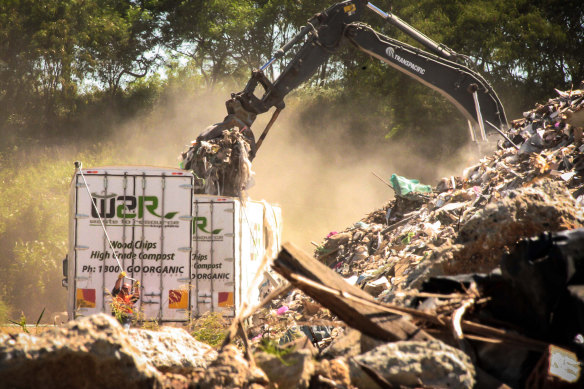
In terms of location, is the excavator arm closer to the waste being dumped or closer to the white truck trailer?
the white truck trailer

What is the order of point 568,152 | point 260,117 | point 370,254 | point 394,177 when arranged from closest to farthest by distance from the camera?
point 568,152 → point 370,254 → point 394,177 → point 260,117

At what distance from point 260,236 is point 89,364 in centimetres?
1023

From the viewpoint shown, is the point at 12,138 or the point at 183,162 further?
the point at 12,138

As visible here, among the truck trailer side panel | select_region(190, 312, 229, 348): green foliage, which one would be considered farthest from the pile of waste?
select_region(190, 312, 229, 348): green foliage

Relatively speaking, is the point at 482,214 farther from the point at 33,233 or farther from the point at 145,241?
the point at 33,233

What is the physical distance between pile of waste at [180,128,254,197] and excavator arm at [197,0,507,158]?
1.31m

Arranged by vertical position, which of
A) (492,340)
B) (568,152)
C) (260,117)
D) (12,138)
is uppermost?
(260,117)

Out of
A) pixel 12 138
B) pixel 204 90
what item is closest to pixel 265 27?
pixel 204 90

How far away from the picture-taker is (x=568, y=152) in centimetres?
1026

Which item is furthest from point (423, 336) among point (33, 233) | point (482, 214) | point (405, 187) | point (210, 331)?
point (33, 233)

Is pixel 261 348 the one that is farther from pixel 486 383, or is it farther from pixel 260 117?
pixel 260 117

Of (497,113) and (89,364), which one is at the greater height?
(497,113)

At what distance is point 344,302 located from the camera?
3.33 meters

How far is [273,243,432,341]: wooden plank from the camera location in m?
3.26
